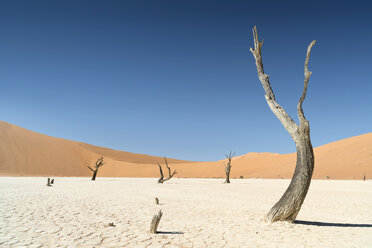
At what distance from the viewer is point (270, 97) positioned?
7.92 m

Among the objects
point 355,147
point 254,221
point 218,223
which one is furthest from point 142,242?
point 355,147

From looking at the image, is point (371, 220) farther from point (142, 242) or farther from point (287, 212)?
point (142, 242)

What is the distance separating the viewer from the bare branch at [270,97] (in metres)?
7.31

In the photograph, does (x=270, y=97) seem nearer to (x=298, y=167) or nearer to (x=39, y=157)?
(x=298, y=167)

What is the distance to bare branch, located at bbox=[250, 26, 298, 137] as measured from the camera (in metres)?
7.31

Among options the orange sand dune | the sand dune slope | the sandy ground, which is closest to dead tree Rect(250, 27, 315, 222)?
the sandy ground

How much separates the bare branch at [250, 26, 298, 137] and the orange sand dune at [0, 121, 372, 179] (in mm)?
36186

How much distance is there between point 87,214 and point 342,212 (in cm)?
922

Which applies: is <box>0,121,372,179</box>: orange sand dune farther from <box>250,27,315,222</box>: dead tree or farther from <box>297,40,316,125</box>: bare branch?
<box>297,40,316,125</box>: bare branch

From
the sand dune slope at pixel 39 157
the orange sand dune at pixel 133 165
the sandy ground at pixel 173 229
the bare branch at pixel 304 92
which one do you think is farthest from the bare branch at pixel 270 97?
the sand dune slope at pixel 39 157

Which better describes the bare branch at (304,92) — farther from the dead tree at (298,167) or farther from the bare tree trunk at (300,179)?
the bare tree trunk at (300,179)

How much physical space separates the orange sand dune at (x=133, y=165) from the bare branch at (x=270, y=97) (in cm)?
3619

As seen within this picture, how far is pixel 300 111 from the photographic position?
7.10m

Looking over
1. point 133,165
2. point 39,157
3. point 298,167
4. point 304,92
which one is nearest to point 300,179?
point 298,167
